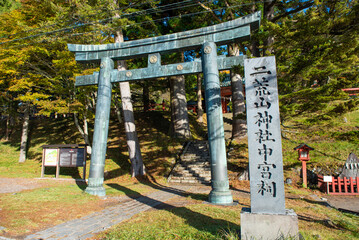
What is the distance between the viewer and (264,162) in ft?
14.3

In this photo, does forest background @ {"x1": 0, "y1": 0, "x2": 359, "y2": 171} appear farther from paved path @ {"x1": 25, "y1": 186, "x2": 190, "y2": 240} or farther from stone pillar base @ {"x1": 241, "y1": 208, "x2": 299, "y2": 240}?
paved path @ {"x1": 25, "y1": 186, "x2": 190, "y2": 240}

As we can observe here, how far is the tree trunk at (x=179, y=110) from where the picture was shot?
16625mm

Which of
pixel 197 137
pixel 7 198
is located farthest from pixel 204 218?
pixel 197 137

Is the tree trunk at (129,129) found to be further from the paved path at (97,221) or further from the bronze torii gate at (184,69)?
the paved path at (97,221)

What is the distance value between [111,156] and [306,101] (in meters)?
11.4

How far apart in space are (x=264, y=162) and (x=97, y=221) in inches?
156

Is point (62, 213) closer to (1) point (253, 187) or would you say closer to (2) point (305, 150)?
(1) point (253, 187)

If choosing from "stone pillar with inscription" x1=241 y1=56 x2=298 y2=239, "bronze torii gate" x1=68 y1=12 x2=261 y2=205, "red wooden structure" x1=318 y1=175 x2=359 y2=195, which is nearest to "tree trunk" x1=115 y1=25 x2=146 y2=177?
"bronze torii gate" x1=68 y1=12 x2=261 y2=205

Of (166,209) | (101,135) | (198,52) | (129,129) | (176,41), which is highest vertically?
(198,52)

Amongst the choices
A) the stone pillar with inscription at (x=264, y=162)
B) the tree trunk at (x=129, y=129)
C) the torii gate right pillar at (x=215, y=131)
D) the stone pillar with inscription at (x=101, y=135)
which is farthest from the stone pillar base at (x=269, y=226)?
the tree trunk at (x=129, y=129)

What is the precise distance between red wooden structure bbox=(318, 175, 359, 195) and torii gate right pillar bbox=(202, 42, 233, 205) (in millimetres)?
5049

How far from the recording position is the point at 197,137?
18.0m

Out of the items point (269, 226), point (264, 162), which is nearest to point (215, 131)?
point (264, 162)

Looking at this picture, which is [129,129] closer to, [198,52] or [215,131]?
[215,131]
